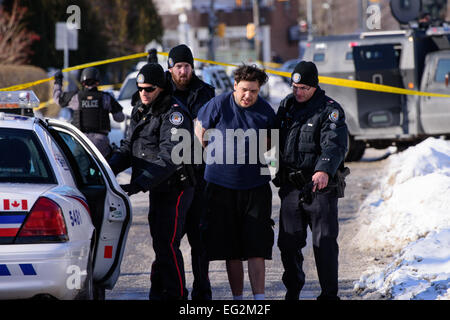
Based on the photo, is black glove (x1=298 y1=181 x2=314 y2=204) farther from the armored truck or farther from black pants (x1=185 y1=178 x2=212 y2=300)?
the armored truck

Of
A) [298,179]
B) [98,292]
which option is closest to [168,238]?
[98,292]

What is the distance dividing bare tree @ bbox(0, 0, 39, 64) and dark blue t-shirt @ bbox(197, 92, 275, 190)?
19441 mm

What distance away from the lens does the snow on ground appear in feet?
22.3

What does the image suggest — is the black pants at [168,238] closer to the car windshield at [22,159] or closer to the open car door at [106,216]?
the open car door at [106,216]

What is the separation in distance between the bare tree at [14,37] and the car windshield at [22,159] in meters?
19.7

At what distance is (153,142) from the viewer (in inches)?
261

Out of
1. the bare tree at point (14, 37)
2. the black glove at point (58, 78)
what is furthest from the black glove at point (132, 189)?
the bare tree at point (14, 37)

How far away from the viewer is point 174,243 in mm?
6512

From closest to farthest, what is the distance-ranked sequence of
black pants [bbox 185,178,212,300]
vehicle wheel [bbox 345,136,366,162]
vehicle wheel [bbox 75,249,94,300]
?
1. vehicle wheel [bbox 75,249,94,300]
2. black pants [bbox 185,178,212,300]
3. vehicle wheel [bbox 345,136,366,162]

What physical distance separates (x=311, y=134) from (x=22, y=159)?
1988 millimetres

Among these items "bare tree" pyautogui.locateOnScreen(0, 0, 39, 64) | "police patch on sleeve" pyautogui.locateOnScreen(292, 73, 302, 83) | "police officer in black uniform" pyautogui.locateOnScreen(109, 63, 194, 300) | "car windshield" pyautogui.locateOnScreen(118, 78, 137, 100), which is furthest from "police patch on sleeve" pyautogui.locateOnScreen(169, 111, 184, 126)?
"bare tree" pyautogui.locateOnScreen(0, 0, 39, 64)

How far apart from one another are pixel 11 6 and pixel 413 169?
65.7 feet

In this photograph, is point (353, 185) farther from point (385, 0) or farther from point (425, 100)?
point (385, 0)

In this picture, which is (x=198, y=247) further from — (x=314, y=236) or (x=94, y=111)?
(x=94, y=111)
